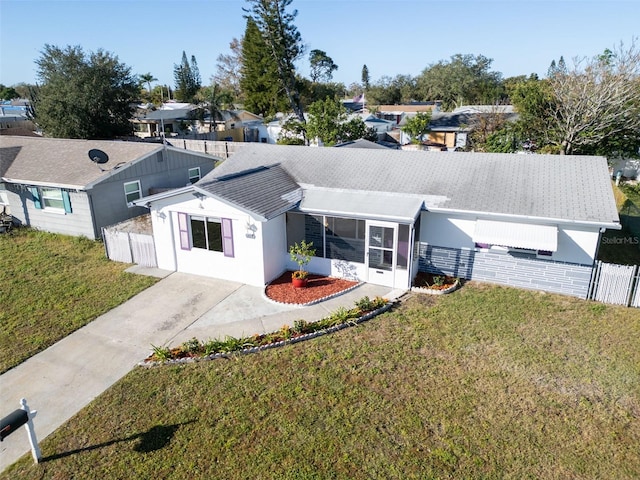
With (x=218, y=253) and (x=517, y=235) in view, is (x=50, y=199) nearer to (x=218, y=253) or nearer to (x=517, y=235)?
(x=218, y=253)

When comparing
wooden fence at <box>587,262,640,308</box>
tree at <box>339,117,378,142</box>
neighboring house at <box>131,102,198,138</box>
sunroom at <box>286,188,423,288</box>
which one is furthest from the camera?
neighboring house at <box>131,102,198,138</box>

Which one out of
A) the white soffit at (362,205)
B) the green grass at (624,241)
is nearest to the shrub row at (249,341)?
Result: the white soffit at (362,205)

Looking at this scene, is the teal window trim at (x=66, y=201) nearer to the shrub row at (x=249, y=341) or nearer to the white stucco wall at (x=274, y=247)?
the white stucco wall at (x=274, y=247)

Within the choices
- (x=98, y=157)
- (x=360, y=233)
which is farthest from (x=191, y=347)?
(x=98, y=157)

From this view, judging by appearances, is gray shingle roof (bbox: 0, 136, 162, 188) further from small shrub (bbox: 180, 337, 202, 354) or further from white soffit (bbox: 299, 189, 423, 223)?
small shrub (bbox: 180, 337, 202, 354)

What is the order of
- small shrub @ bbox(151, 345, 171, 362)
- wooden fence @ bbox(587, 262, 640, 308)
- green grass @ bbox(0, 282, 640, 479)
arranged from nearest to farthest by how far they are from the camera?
green grass @ bbox(0, 282, 640, 479), small shrub @ bbox(151, 345, 171, 362), wooden fence @ bbox(587, 262, 640, 308)

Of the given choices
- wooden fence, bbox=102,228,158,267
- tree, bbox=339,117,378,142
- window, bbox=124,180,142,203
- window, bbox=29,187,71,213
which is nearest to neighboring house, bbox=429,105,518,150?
tree, bbox=339,117,378,142
